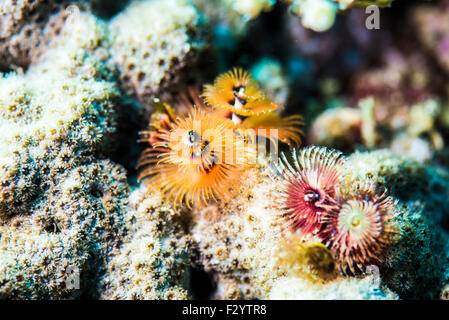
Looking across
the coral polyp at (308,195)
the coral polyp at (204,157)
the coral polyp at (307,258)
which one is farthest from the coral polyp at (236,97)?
the coral polyp at (307,258)

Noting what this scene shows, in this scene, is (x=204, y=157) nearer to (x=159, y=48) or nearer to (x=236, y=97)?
A: (x=236, y=97)

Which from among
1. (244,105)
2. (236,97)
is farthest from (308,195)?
(236,97)

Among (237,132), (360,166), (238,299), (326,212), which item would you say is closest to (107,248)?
(238,299)

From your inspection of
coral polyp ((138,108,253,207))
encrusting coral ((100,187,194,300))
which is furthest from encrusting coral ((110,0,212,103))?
encrusting coral ((100,187,194,300))

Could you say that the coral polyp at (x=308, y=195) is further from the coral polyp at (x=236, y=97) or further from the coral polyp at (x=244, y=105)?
the coral polyp at (x=236, y=97)

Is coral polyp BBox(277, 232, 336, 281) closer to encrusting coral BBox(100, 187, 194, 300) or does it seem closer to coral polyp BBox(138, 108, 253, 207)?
Result: coral polyp BBox(138, 108, 253, 207)
